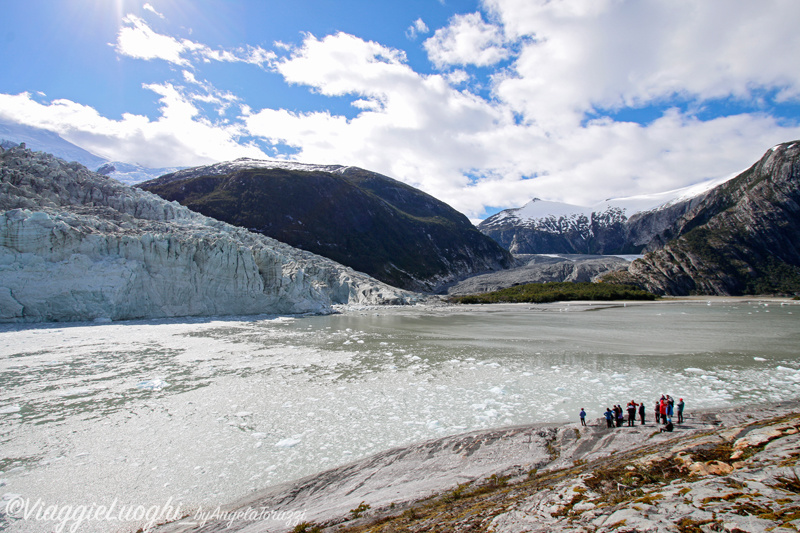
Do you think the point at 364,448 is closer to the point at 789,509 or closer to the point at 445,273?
the point at 789,509

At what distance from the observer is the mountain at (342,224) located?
3866 inches

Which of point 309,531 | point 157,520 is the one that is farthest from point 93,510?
point 309,531

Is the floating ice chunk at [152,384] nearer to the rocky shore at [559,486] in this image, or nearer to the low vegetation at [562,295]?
the rocky shore at [559,486]

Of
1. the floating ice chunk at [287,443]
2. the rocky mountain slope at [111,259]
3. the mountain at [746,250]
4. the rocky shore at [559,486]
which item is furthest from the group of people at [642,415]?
the mountain at [746,250]

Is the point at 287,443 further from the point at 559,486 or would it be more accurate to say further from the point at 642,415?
the point at 642,415

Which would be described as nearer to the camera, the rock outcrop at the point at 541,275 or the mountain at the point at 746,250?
the mountain at the point at 746,250

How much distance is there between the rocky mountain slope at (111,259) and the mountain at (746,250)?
8053cm

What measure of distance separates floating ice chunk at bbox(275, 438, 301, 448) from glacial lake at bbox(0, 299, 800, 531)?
7 cm

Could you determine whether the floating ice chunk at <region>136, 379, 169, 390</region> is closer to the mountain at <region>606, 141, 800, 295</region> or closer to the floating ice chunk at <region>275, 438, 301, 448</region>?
the floating ice chunk at <region>275, 438, 301, 448</region>

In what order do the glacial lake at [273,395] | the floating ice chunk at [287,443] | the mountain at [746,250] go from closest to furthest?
the glacial lake at [273,395] < the floating ice chunk at [287,443] < the mountain at [746,250]

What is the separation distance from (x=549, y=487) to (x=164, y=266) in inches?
1449

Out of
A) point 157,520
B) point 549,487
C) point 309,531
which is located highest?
point 549,487

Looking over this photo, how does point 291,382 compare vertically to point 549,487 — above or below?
below

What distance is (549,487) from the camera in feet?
17.1
